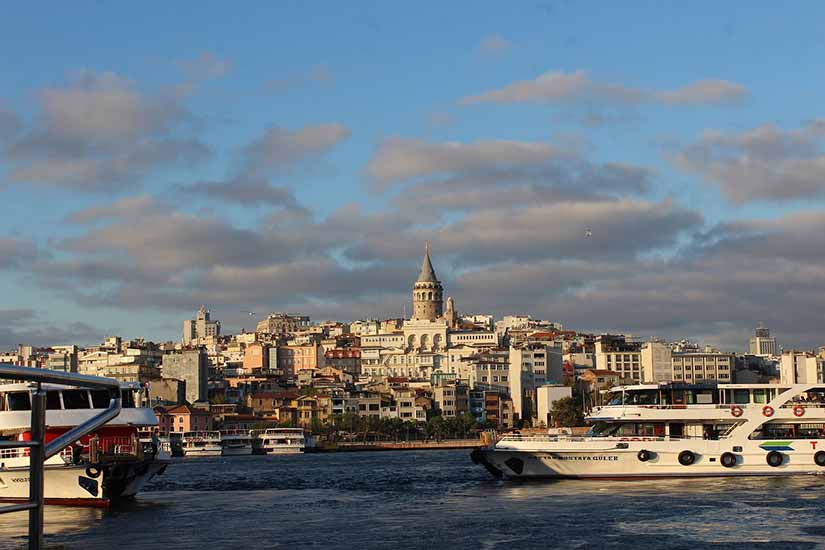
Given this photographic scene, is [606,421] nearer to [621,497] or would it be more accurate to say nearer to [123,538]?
[621,497]

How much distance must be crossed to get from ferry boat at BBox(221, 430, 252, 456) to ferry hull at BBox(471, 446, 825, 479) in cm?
8262

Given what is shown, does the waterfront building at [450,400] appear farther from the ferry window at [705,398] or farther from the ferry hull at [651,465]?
the ferry hull at [651,465]

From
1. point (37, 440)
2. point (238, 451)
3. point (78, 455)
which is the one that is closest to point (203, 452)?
point (238, 451)

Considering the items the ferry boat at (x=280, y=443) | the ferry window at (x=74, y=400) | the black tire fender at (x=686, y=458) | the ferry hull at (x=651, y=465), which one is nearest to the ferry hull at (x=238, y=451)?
the ferry boat at (x=280, y=443)

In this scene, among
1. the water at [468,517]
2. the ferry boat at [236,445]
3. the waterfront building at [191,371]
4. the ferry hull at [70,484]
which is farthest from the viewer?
the waterfront building at [191,371]

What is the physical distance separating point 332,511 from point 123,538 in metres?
8.97

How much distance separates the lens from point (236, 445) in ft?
425

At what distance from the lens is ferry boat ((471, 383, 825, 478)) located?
4694 cm

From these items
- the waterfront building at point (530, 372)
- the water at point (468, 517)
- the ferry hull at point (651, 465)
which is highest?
the waterfront building at point (530, 372)

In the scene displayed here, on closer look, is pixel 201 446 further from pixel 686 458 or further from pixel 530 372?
pixel 686 458

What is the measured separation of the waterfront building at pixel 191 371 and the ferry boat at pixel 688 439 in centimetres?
12916

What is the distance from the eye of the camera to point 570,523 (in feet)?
107

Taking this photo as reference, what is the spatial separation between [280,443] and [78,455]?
9212 centimetres

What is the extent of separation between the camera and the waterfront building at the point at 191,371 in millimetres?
174250
